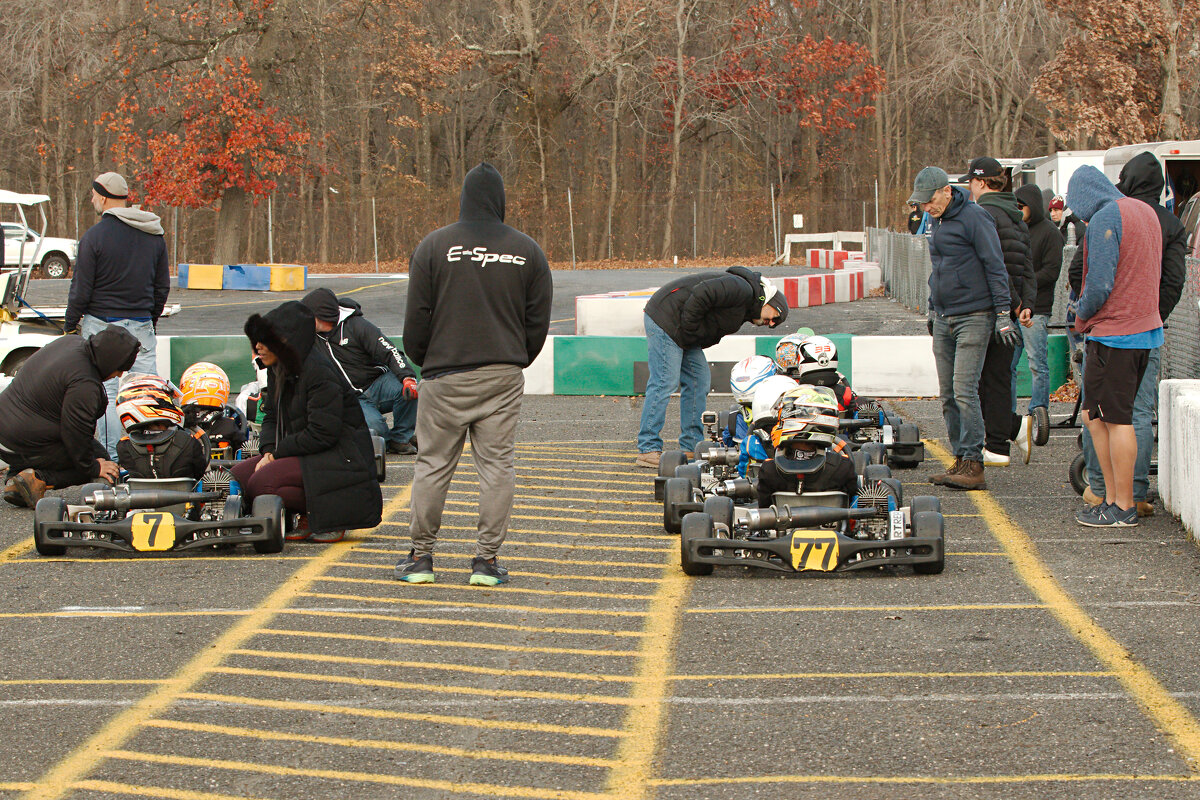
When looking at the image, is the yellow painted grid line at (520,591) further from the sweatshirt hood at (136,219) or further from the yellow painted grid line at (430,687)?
the sweatshirt hood at (136,219)

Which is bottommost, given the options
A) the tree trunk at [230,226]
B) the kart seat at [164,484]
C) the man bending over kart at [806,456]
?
the kart seat at [164,484]

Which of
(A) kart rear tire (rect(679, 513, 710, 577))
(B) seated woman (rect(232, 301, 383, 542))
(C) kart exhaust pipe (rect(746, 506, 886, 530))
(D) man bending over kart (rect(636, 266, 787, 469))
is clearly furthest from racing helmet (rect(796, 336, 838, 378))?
(B) seated woman (rect(232, 301, 383, 542))

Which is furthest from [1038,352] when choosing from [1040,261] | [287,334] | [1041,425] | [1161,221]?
[287,334]

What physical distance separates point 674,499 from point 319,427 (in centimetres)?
197

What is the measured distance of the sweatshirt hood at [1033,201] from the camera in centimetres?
1070

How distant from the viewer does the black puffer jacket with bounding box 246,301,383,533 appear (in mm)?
7363

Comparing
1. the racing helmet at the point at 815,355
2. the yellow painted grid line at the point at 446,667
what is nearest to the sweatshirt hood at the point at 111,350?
the yellow painted grid line at the point at 446,667

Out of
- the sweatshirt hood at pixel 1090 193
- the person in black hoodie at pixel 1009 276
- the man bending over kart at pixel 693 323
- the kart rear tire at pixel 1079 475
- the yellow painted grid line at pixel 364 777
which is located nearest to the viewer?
the yellow painted grid line at pixel 364 777

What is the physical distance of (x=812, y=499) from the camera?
698 cm

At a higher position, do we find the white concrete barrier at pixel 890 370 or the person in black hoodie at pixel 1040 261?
the person in black hoodie at pixel 1040 261

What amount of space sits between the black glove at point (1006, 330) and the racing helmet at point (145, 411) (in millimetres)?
4999

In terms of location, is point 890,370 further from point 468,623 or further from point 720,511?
point 468,623

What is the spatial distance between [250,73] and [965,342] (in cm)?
2576

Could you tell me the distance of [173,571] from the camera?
7.01m
